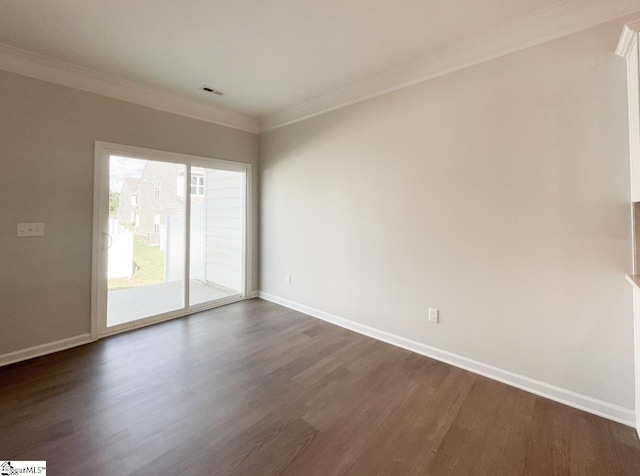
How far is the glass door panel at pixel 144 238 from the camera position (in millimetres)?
3195

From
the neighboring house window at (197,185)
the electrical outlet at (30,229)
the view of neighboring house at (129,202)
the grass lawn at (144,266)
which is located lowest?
the grass lawn at (144,266)

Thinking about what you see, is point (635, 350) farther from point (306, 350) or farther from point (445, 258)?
point (306, 350)

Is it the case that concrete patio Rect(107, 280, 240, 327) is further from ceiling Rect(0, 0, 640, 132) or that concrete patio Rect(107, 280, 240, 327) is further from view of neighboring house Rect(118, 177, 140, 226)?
ceiling Rect(0, 0, 640, 132)

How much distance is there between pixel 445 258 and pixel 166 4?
294cm

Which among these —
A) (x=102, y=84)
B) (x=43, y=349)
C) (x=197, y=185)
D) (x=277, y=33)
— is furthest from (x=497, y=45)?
(x=43, y=349)

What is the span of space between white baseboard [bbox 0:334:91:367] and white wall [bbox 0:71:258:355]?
0.04 m

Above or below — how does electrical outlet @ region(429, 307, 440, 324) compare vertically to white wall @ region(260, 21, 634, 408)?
below

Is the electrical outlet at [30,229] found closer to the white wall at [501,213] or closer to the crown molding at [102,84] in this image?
the crown molding at [102,84]

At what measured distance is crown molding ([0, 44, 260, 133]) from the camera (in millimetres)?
2525

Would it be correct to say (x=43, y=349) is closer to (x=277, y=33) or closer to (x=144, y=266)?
(x=144, y=266)

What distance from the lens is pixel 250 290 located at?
14.8 feet

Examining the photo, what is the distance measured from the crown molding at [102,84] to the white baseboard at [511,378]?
319 cm
